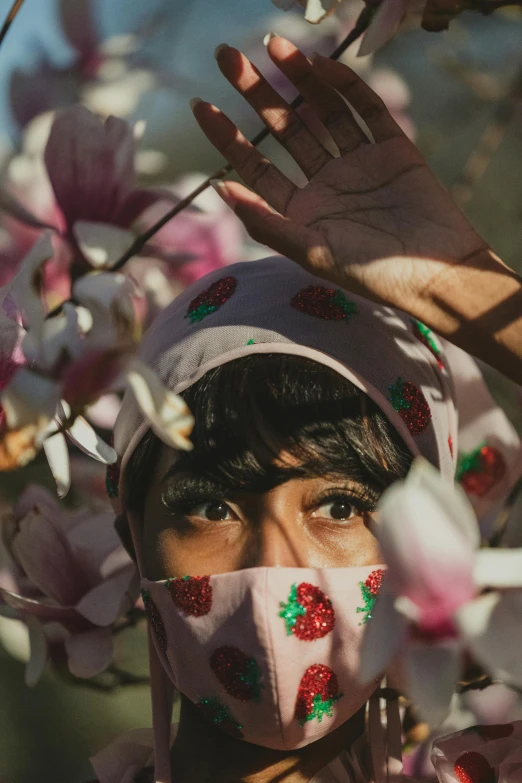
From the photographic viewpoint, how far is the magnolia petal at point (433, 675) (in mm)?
575

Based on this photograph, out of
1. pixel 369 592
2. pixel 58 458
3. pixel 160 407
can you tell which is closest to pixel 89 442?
pixel 58 458

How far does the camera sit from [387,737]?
1.26m

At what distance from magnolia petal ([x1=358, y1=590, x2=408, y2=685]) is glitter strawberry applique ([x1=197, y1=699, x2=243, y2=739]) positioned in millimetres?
563

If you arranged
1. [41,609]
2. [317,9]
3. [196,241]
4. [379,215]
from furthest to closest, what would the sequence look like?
[196,241]
[41,609]
[379,215]
[317,9]

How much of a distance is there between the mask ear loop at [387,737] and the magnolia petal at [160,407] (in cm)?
69

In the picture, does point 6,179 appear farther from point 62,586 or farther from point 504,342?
point 504,342

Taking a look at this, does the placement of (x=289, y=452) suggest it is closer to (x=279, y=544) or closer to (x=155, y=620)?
(x=279, y=544)

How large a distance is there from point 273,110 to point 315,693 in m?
0.63

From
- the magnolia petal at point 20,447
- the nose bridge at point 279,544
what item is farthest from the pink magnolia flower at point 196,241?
the magnolia petal at point 20,447

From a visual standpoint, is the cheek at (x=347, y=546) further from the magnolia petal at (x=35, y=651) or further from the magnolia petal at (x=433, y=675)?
the magnolia petal at (x=433, y=675)

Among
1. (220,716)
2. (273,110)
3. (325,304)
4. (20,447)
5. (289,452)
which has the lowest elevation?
(220,716)

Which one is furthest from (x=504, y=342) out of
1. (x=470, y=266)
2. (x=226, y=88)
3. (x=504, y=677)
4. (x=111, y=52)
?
(x=226, y=88)

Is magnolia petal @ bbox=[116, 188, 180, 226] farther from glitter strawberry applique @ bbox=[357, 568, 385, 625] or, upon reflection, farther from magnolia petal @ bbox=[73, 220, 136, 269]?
glitter strawberry applique @ bbox=[357, 568, 385, 625]

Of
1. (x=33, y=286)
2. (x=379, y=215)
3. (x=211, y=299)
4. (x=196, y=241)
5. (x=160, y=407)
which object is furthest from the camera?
(x=196, y=241)
